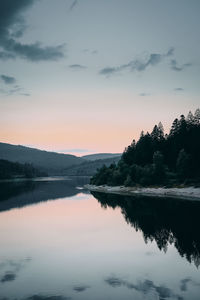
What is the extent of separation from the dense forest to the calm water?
5278 centimetres

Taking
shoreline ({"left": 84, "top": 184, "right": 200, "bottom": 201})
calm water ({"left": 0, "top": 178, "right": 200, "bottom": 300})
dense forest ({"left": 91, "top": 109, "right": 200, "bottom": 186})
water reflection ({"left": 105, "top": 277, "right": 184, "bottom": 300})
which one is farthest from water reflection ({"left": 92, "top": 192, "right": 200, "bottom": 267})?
dense forest ({"left": 91, "top": 109, "right": 200, "bottom": 186})

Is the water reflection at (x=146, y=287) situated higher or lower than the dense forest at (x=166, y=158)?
lower

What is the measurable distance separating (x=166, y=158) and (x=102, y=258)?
96.8 metres

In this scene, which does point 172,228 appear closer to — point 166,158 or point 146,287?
point 146,287

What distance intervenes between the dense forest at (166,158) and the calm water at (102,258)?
52777 mm

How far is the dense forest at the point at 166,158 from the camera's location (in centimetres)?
9900

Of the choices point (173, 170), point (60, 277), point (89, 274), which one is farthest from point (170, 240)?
point (173, 170)

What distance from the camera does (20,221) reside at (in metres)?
47.9

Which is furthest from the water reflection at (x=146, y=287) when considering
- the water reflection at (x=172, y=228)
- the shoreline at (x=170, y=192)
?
the shoreline at (x=170, y=192)

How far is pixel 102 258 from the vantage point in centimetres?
2664

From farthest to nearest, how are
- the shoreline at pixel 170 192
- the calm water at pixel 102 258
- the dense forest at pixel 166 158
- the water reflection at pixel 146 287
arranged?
the dense forest at pixel 166 158 → the shoreline at pixel 170 192 → the calm water at pixel 102 258 → the water reflection at pixel 146 287

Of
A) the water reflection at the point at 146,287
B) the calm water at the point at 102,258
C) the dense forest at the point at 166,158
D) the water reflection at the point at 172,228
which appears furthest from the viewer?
the dense forest at the point at 166,158

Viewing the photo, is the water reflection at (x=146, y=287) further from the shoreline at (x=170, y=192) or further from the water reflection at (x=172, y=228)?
the shoreline at (x=170, y=192)

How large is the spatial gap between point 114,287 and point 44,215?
127 ft
